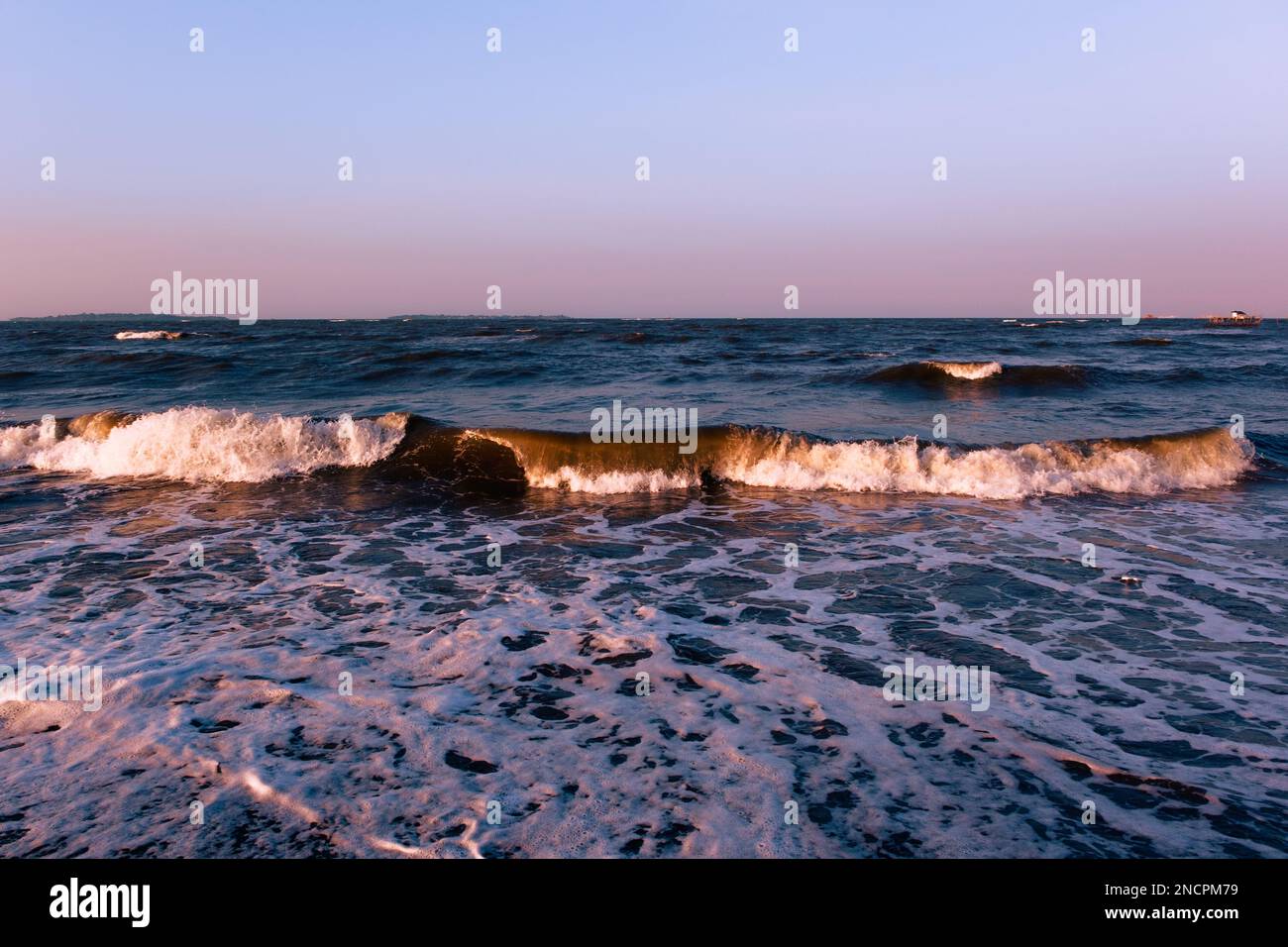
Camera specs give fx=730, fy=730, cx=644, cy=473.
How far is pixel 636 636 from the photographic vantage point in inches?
242

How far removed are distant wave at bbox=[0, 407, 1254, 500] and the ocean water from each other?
7cm

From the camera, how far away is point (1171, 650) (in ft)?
19.0

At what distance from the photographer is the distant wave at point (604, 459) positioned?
12188 millimetres

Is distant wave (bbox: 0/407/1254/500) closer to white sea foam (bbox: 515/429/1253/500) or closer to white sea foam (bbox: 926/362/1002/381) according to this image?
white sea foam (bbox: 515/429/1253/500)

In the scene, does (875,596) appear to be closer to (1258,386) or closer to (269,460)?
(269,460)

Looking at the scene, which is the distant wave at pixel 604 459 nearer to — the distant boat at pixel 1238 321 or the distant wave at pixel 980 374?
the distant wave at pixel 980 374

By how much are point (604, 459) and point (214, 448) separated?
7.35 meters

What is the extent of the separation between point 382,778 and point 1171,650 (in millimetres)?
5905
